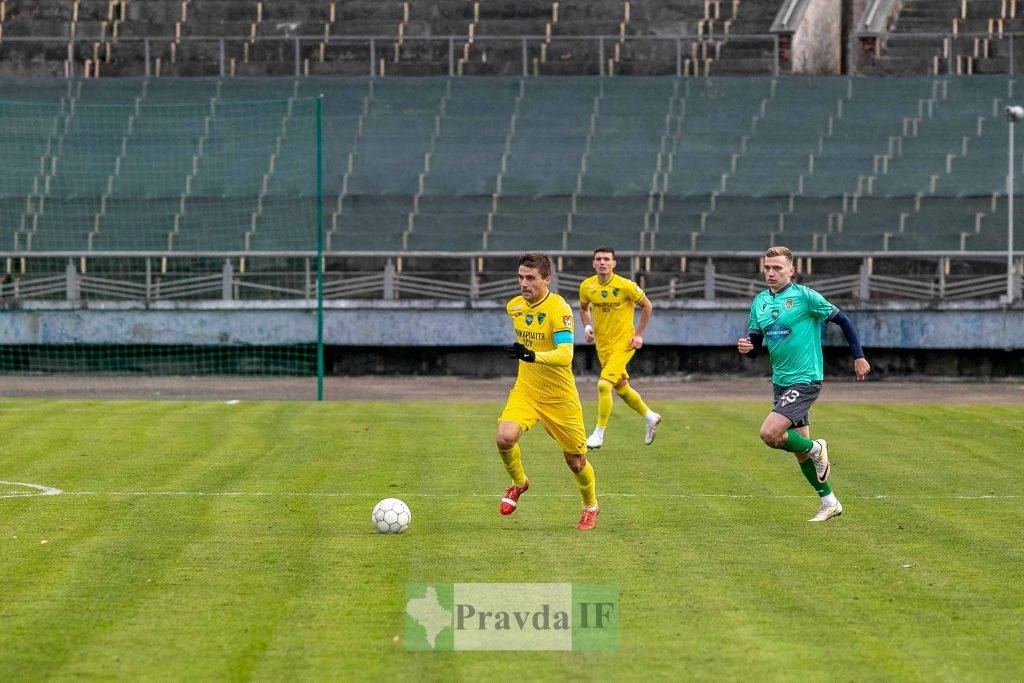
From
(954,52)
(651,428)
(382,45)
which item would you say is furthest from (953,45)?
(651,428)

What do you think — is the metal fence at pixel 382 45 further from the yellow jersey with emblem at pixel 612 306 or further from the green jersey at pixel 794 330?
the green jersey at pixel 794 330

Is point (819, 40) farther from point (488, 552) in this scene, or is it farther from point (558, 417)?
point (488, 552)

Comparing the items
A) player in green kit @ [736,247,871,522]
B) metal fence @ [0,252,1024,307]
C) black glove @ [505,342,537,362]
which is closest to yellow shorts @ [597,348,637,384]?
player in green kit @ [736,247,871,522]

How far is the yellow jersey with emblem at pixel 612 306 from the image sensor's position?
18.3 meters

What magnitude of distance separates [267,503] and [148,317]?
648 inches

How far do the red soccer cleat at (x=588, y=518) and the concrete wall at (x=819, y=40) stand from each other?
27.8 meters

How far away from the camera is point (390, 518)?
11.8 m

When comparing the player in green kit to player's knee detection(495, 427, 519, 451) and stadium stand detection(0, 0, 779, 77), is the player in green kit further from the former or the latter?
stadium stand detection(0, 0, 779, 77)

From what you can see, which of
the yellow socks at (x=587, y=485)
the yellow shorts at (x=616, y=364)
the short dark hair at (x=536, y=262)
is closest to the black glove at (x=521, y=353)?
the short dark hair at (x=536, y=262)

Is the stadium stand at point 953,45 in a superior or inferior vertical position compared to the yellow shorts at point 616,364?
superior

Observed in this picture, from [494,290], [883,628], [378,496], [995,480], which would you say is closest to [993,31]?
[494,290]

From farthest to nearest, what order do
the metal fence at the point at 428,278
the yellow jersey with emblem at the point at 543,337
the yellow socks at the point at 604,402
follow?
the metal fence at the point at 428,278
the yellow socks at the point at 604,402
the yellow jersey with emblem at the point at 543,337

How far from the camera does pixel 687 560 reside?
35.9 feet

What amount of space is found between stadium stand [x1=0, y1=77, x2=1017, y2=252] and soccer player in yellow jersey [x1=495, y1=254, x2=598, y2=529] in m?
19.6
